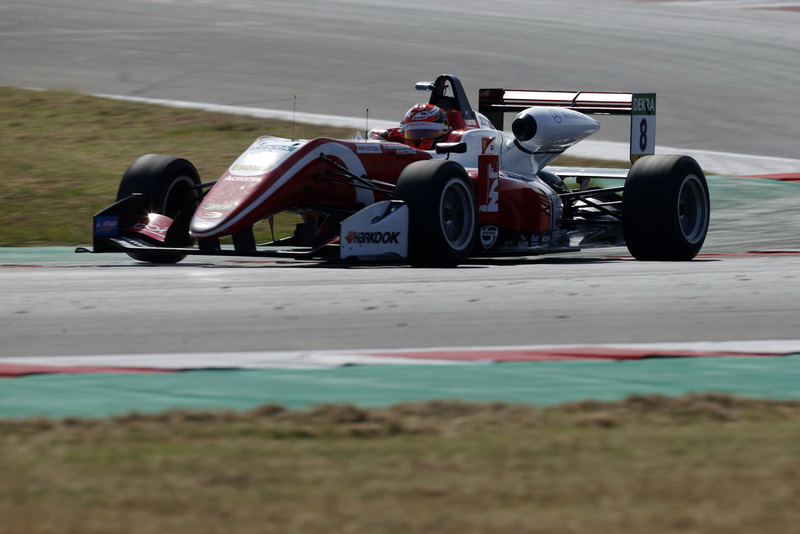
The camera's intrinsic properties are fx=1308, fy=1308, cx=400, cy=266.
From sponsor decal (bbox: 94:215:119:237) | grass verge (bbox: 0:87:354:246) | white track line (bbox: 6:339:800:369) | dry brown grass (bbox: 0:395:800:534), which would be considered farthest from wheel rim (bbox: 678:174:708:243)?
dry brown grass (bbox: 0:395:800:534)

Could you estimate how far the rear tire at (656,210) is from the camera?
10.7m

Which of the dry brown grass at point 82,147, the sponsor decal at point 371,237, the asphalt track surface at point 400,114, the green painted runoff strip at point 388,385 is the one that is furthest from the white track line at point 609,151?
the green painted runoff strip at point 388,385

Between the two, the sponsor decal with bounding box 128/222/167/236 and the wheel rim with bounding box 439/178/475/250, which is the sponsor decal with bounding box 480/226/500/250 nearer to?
the wheel rim with bounding box 439/178/475/250

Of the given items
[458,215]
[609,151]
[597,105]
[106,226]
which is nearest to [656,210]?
[458,215]

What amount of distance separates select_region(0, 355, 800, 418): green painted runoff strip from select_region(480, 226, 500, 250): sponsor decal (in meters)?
4.88

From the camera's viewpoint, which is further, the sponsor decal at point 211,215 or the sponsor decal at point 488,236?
the sponsor decal at point 488,236

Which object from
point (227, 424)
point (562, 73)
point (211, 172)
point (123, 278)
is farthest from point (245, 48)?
point (227, 424)

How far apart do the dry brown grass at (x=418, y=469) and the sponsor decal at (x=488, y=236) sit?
5.66m

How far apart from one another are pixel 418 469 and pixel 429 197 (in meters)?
5.51

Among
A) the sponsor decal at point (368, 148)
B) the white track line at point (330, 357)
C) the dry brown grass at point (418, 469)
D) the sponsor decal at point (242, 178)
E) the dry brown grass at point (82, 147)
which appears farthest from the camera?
the dry brown grass at point (82, 147)

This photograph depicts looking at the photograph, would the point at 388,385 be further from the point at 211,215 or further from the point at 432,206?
the point at 211,215

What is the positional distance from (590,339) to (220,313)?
2.04 m

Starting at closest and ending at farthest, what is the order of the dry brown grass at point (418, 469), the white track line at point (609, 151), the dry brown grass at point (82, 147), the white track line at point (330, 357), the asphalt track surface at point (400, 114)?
the dry brown grass at point (418, 469)
the white track line at point (330, 357)
the asphalt track surface at point (400, 114)
the dry brown grass at point (82, 147)
the white track line at point (609, 151)

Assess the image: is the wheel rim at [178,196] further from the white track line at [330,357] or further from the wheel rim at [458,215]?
the white track line at [330,357]
